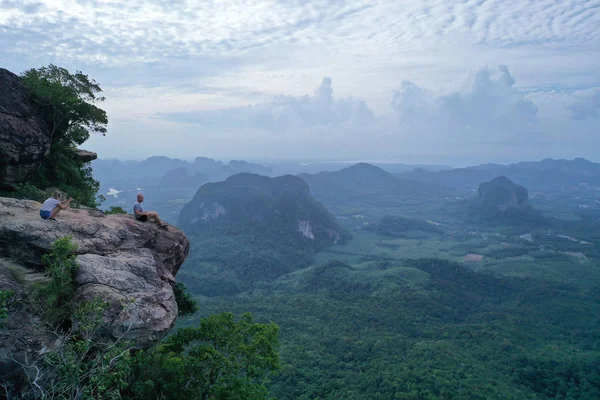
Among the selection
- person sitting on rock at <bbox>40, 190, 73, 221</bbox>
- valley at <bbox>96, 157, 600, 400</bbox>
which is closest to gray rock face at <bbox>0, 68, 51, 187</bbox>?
person sitting on rock at <bbox>40, 190, 73, 221</bbox>

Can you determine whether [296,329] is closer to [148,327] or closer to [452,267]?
[148,327]

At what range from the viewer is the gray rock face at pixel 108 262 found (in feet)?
26.5

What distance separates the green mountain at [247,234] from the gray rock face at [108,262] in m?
58.0

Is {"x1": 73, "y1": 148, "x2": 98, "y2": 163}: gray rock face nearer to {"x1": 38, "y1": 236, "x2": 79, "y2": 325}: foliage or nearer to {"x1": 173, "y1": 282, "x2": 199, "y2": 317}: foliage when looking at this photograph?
{"x1": 173, "y1": 282, "x2": 199, "y2": 317}: foliage

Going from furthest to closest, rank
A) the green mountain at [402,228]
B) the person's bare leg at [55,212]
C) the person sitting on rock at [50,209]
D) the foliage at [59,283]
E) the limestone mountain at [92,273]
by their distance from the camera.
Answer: the green mountain at [402,228], the person's bare leg at [55,212], the person sitting on rock at [50,209], the foliage at [59,283], the limestone mountain at [92,273]

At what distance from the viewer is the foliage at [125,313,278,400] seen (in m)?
9.33

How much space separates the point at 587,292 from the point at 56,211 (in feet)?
251

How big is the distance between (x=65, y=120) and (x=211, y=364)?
13574mm

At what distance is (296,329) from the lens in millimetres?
42344

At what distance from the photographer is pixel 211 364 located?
1064 cm

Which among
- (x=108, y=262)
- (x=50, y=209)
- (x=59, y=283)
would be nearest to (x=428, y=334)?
(x=108, y=262)

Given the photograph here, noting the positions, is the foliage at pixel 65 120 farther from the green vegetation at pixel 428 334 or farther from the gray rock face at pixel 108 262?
the green vegetation at pixel 428 334

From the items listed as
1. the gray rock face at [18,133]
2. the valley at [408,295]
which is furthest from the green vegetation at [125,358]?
the valley at [408,295]

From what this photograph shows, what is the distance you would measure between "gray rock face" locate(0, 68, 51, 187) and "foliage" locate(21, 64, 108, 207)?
1.97 ft
